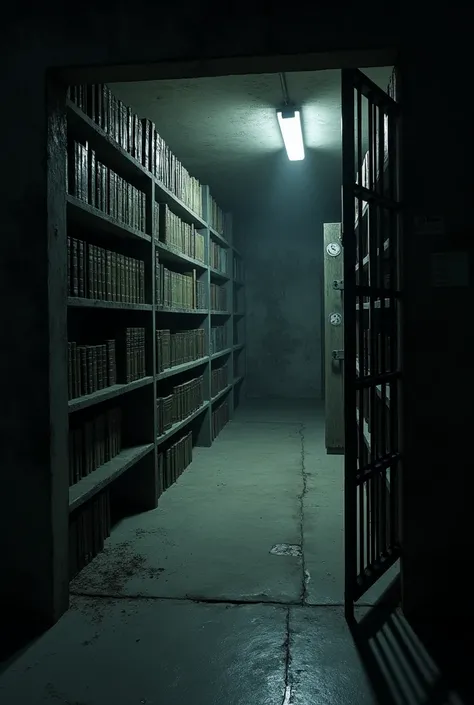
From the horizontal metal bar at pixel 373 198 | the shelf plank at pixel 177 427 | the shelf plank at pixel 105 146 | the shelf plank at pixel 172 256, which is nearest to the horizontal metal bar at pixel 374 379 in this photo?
the horizontal metal bar at pixel 373 198

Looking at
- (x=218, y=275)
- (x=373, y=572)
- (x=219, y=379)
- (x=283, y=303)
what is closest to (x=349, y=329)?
(x=373, y=572)

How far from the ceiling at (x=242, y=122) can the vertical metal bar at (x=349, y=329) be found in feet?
5.21

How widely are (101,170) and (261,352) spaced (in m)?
6.40

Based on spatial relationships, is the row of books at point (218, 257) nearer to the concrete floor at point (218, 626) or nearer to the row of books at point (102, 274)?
the row of books at point (102, 274)

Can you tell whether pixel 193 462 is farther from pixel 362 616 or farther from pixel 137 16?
pixel 137 16

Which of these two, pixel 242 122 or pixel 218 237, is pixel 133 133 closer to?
pixel 242 122

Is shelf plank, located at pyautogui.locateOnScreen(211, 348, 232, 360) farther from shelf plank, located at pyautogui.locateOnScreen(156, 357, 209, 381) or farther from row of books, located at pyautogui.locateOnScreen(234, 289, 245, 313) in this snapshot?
row of books, located at pyautogui.locateOnScreen(234, 289, 245, 313)

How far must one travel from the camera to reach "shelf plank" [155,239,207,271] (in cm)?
414

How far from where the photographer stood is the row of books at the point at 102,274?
9.20 ft

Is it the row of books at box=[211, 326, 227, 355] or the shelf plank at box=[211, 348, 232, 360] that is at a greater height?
the row of books at box=[211, 326, 227, 355]

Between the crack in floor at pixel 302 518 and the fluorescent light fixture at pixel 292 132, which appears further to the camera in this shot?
the fluorescent light fixture at pixel 292 132

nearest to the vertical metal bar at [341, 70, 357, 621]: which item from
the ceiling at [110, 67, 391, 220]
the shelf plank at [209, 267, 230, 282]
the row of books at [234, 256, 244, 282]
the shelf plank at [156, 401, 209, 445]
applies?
the ceiling at [110, 67, 391, 220]

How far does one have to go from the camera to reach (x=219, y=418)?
6.53m

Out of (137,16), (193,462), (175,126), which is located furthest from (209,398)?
(137,16)
